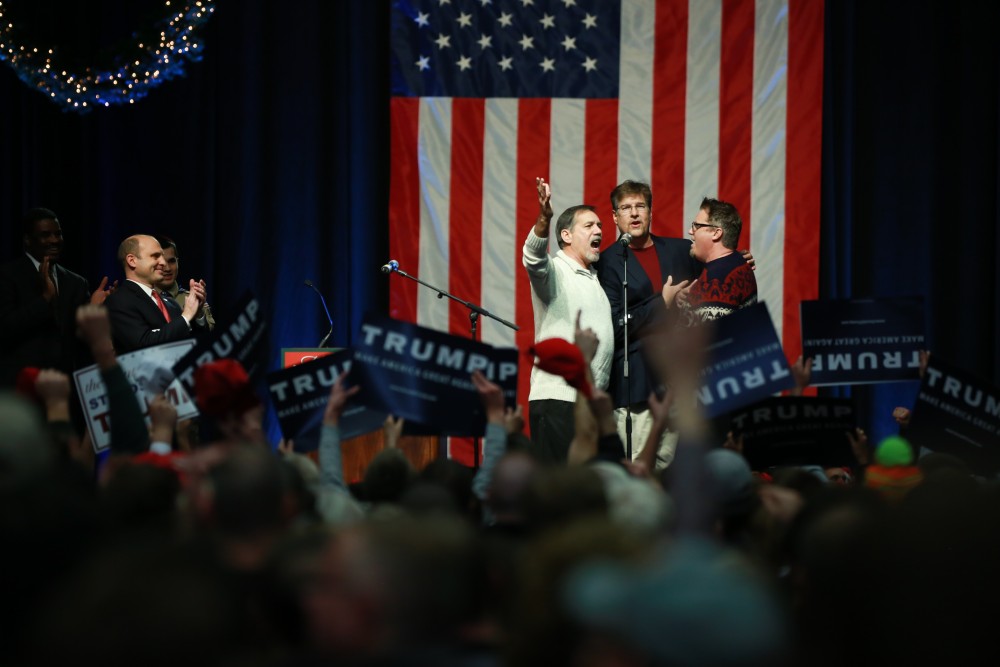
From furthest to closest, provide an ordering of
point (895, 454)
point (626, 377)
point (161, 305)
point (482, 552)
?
point (161, 305), point (626, 377), point (895, 454), point (482, 552)

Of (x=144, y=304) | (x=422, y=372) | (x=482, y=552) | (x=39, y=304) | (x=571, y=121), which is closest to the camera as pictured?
(x=482, y=552)

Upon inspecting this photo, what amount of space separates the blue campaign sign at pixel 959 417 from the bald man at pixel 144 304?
3291 millimetres

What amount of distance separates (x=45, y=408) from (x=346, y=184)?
402 cm

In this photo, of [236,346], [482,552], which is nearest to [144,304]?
[236,346]

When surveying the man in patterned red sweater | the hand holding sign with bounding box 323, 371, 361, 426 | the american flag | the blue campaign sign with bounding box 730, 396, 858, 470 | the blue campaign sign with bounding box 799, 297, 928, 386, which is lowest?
the blue campaign sign with bounding box 730, 396, 858, 470

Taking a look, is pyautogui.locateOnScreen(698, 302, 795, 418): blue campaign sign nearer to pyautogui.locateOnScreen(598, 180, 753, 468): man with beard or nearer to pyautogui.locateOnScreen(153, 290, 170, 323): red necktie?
pyautogui.locateOnScreen(598, 180, 753, 468): man with beard

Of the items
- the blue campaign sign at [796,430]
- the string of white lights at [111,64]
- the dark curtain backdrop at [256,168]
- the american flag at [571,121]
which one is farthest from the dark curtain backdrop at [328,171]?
the blue campaign sign at [796,430]

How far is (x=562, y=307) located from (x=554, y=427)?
565mm

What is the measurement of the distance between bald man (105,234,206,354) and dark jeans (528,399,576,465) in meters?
1.72

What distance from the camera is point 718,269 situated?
5.76 meters

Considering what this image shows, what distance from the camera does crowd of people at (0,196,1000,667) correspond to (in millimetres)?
1494

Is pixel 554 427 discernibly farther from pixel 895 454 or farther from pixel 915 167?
pixel 915 167

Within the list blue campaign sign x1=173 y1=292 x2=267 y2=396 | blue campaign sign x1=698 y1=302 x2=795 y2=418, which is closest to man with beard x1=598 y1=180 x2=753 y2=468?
blue campaign sign x1=698 y1=302 x2=795 y2=418

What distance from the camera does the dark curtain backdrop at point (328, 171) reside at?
812 centimetres
